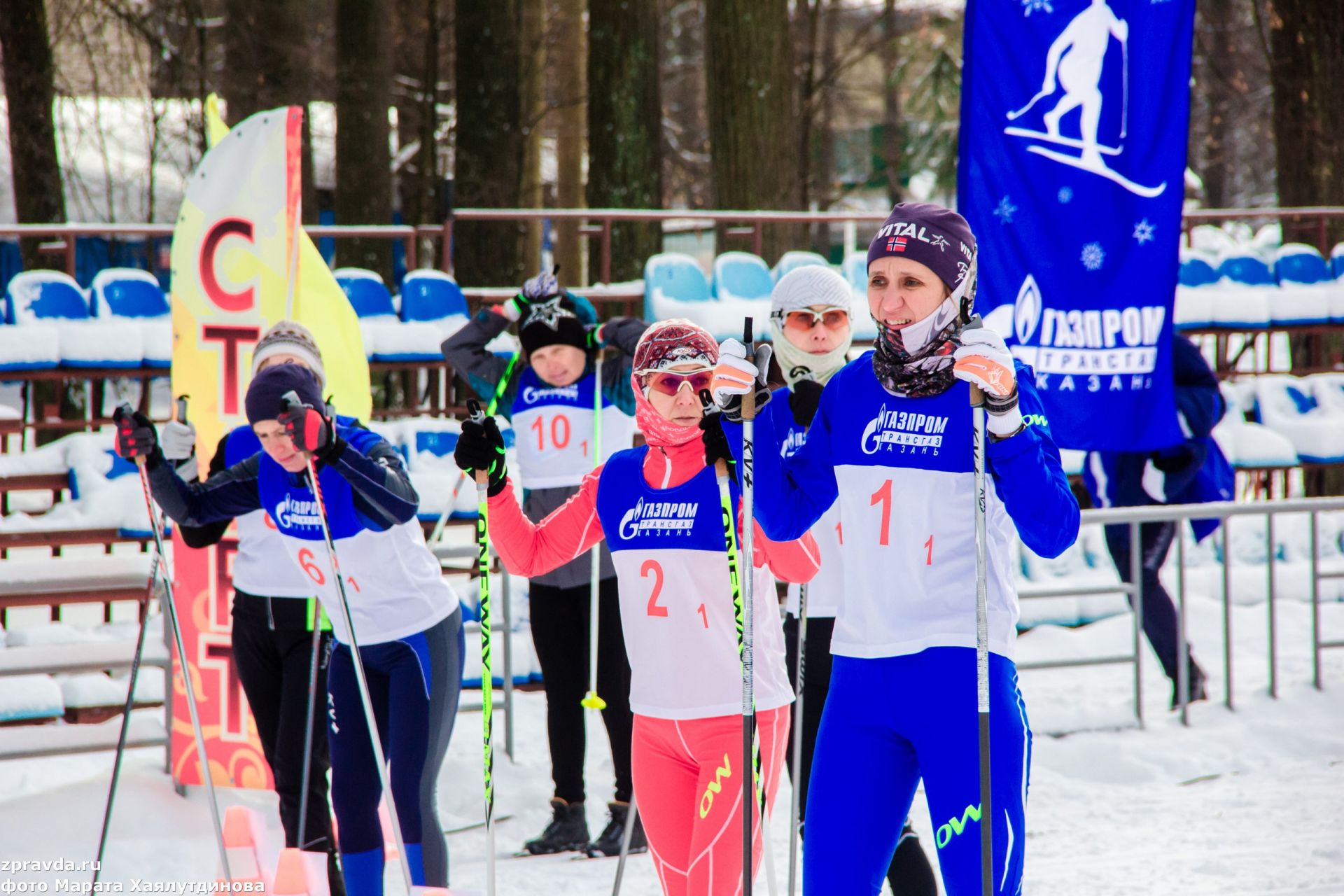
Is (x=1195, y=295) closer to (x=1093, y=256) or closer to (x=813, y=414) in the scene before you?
(x=1093, y=256)

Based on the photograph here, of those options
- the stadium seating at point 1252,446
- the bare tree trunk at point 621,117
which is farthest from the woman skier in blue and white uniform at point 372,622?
the bare tree trunk at point 621,117

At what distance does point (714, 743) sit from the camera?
3.52 metres

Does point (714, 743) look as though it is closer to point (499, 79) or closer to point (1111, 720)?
point (1111, 720)

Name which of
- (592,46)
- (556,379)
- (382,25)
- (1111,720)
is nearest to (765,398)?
(556,379)

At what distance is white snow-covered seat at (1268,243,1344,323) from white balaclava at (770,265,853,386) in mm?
9117

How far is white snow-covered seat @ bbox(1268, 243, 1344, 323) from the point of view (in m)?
12.4

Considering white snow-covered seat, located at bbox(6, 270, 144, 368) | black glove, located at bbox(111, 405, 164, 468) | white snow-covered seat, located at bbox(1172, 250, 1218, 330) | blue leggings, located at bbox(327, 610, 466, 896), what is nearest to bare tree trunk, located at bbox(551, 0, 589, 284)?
white snow-covered seat, located at bbox(1172, 250, 1218, 330)

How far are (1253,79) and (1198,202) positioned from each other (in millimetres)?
3408

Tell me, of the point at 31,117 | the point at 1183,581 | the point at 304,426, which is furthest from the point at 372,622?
the point at 31,117

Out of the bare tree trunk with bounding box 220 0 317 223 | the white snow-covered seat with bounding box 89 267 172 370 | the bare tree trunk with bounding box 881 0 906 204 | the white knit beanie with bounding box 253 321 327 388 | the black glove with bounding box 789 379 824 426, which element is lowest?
the black glove with bounding box 789 379 824 426

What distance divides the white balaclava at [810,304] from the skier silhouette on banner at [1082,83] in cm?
160

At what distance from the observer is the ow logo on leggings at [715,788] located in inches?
136

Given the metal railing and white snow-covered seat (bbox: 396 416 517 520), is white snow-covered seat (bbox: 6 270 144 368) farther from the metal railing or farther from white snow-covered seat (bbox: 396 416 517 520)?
the metal railing

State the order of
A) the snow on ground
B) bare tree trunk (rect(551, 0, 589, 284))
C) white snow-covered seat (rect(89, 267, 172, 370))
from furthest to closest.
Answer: bare tree trunk (rect(551, 0, 589, 284))
white snow-covered seat (rect(89, 267, 172, 370))
the snow on ground
